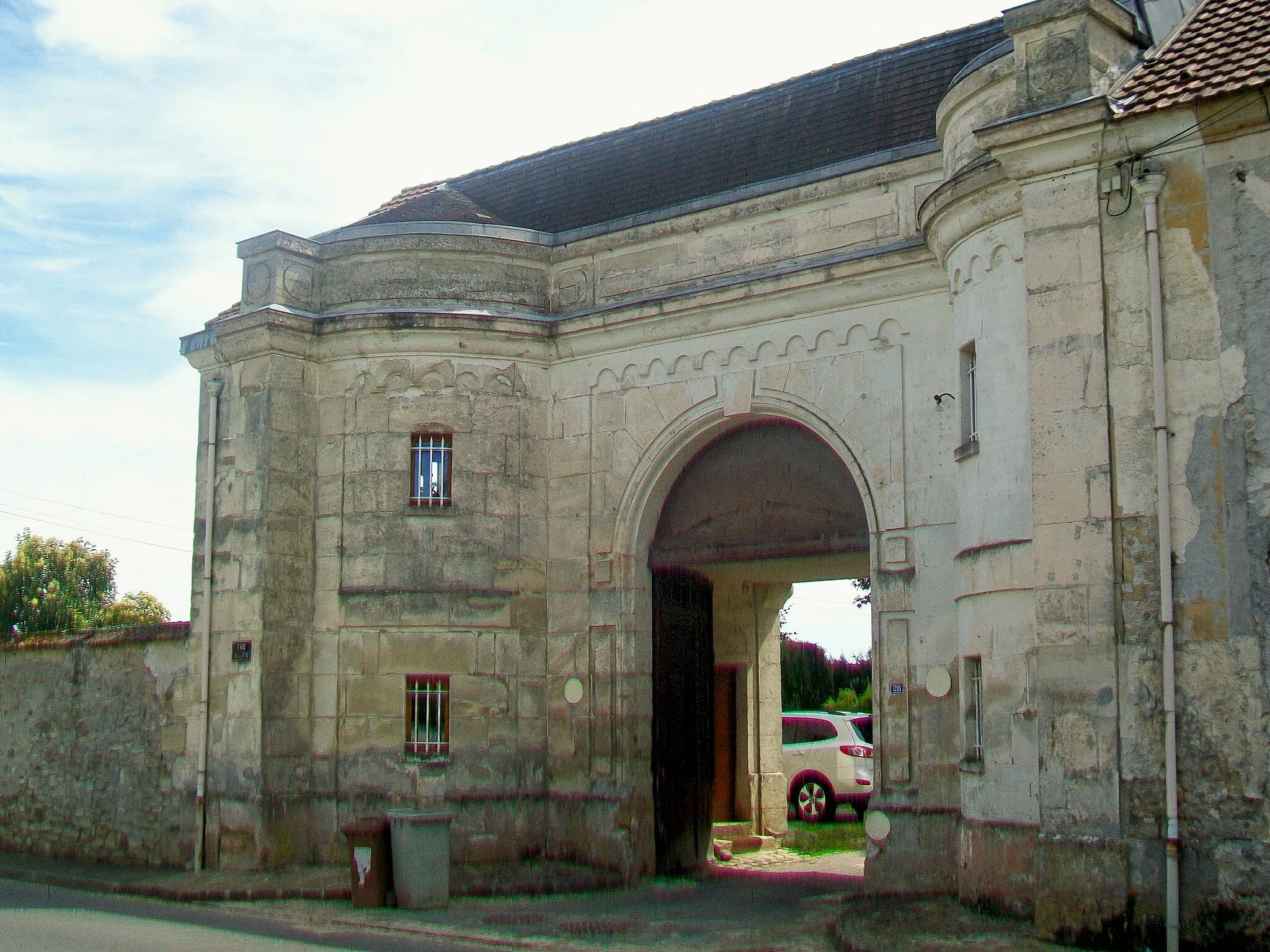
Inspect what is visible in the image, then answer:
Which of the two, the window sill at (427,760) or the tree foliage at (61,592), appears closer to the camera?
the window sill at (427,760)

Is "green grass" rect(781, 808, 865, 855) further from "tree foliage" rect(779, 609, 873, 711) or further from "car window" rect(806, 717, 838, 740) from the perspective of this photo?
"tree foliage" rect(779, 609, 873, 711)

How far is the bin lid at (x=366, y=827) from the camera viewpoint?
13.4 metres

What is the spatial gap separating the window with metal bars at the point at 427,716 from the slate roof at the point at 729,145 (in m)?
5.89

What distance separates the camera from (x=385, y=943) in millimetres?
11695

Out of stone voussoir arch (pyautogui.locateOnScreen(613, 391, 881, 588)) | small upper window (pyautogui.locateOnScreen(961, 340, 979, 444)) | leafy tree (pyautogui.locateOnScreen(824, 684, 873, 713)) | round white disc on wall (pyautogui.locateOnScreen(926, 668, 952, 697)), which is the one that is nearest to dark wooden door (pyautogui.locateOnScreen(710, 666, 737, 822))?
stone voussoir arch (pyautogui.locateOnScreen(613, 391, 881, 588))

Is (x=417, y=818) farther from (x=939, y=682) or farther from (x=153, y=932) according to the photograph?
(x=939, y=682)

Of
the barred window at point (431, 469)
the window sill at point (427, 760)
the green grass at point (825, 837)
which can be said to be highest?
the barred window at point (431, 469)

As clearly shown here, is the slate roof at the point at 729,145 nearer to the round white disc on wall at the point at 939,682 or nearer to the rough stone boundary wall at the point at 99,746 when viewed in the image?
the round white disc on wall at the point at 939,682

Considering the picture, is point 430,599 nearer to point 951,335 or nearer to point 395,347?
point 395,347

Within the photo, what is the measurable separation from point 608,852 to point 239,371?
7213 mm

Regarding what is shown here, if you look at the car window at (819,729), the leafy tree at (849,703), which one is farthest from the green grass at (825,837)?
the leafy tree at (849,703)

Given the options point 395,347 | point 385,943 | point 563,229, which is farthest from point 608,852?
point 563,229

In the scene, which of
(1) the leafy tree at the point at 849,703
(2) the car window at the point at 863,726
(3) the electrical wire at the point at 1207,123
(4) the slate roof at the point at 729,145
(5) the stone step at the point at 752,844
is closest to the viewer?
(3) the electrical wire at the point at 1207,123

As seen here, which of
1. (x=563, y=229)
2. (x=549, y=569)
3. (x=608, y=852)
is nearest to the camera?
(x=608, y=852)
